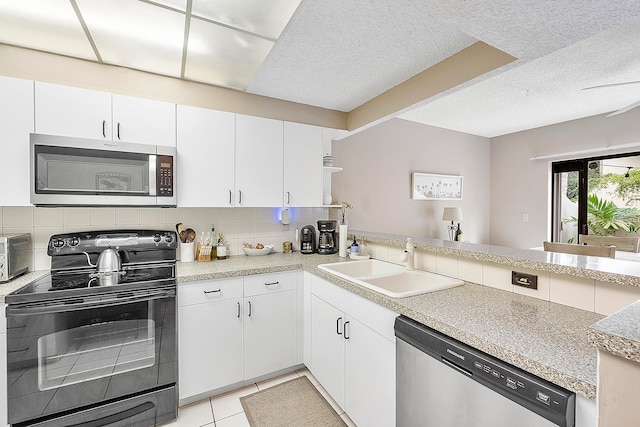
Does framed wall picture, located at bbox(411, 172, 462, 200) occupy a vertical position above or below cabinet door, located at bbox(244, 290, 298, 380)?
above

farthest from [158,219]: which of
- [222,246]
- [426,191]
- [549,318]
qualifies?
[426,191]

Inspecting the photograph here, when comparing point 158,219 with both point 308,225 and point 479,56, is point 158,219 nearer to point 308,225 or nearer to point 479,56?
point 308,225

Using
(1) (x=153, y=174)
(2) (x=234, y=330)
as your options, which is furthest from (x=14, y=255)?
(2) (x=234, y=330)

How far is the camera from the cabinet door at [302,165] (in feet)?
8.22

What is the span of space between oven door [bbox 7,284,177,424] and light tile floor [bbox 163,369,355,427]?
0.41 ft

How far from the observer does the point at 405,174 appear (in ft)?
13.2

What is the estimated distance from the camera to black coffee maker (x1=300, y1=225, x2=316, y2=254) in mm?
2705

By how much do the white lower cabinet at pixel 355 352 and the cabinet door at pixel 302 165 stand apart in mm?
816

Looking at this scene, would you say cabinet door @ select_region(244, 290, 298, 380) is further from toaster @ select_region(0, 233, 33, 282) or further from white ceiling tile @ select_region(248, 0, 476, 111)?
white ceiling tile @ select_region(248, 0, 476, 111)

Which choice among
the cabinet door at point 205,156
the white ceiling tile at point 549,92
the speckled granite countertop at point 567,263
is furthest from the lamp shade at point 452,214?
the cabinet door at point 205,156

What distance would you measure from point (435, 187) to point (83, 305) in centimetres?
422

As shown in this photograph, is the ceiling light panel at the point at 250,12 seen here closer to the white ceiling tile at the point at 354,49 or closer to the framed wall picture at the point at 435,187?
the white ceiling tile at the point at 354,49

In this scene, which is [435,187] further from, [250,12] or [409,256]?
[250,12]

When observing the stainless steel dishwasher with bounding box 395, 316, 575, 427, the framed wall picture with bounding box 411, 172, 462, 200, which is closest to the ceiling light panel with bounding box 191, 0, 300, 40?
the stainless steel dishwasher with bounding box 395, 316, 575, 427
